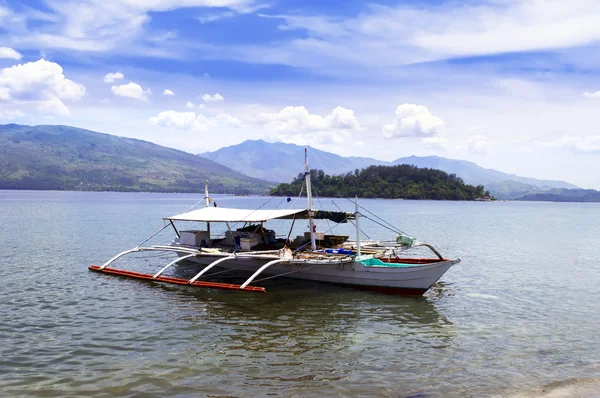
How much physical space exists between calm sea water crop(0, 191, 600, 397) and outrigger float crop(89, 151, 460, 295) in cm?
90

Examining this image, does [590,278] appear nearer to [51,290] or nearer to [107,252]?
[51,290]

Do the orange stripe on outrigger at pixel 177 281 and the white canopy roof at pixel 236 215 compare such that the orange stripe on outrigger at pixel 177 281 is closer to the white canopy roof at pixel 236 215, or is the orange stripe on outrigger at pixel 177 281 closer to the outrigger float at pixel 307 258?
the outrigger float at pixel 307 258

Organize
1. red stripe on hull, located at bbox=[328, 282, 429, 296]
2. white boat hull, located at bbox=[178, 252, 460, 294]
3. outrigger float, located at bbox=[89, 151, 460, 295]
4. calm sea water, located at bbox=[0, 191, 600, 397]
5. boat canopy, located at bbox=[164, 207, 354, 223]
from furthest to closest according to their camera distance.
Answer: boat canopy, located at bbox=[164, 207, 354, 223] < red stripe on hull, located at bbox=[328, 282, 429, 296] < outrigger float, located at bbox=[89, 151, 460, 295] < white boat hull, located at bbox=[178, 252, 460, 294] < calm sea water, located at bbox=[0, 191, 600, 397]

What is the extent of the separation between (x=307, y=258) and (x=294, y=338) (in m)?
9.63

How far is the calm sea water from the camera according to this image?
15.1m

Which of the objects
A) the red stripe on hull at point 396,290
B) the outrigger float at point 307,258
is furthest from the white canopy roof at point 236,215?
the red stripe on hull at point 396,290

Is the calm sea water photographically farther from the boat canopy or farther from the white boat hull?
the boat canopy

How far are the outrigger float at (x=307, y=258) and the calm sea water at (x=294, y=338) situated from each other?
0.90m

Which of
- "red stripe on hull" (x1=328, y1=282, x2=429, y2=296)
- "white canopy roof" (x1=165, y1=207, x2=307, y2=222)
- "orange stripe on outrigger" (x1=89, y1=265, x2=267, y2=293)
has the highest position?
"white canopy roof" (x1=165, y1=207, x2=307, y2=222)

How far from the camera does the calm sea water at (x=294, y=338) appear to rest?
15.1m

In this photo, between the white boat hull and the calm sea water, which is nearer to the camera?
the calm sea water

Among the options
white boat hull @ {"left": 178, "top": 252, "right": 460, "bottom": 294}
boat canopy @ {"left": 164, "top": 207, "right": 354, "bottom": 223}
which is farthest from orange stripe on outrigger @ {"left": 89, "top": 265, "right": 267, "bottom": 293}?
boat canopy @ {"left": 164, "top": 207, "right": 354, "bottom": 223}

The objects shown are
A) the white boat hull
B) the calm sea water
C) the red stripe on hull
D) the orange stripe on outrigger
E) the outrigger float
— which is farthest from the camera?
the red stripe on hull

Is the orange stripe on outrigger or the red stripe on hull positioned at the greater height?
the orange stripe on outrigger
